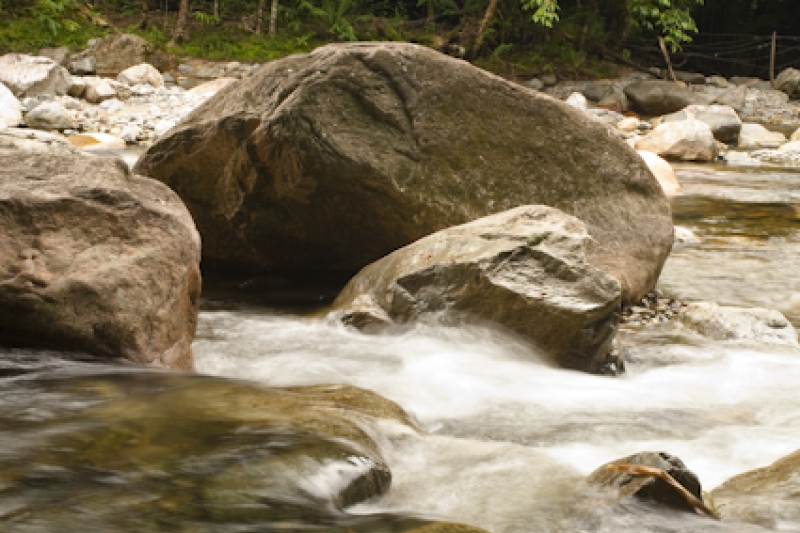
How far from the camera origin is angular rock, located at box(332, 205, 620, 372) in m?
4.32

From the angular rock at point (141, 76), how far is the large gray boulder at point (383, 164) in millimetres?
13356

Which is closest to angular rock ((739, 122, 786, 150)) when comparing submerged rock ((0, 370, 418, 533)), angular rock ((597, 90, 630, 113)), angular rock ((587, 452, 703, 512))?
angular rock ((597, 90, 630, 113))

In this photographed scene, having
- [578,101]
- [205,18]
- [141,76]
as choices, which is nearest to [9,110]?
[141,76]

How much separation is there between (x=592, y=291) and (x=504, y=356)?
1.88 ft

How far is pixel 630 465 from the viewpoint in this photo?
2.53 meters

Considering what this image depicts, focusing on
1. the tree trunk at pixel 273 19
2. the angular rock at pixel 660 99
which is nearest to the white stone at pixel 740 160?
the angular rock at pixel 660 99

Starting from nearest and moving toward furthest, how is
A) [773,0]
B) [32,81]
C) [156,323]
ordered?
[156,323], [32,81], [773,0]

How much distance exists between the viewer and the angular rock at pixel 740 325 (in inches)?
196

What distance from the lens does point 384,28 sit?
23.2 m

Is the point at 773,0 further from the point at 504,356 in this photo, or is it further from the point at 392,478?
the point at 392,478

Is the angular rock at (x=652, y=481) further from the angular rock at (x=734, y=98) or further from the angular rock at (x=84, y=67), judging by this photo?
the angular rock at (x=734, y=98)

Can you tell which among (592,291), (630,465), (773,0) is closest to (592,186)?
(592,291)

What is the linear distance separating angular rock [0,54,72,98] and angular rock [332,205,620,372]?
13.3m

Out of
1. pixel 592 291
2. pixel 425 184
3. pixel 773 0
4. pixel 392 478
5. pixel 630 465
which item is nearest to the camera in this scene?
pixel 630 465
